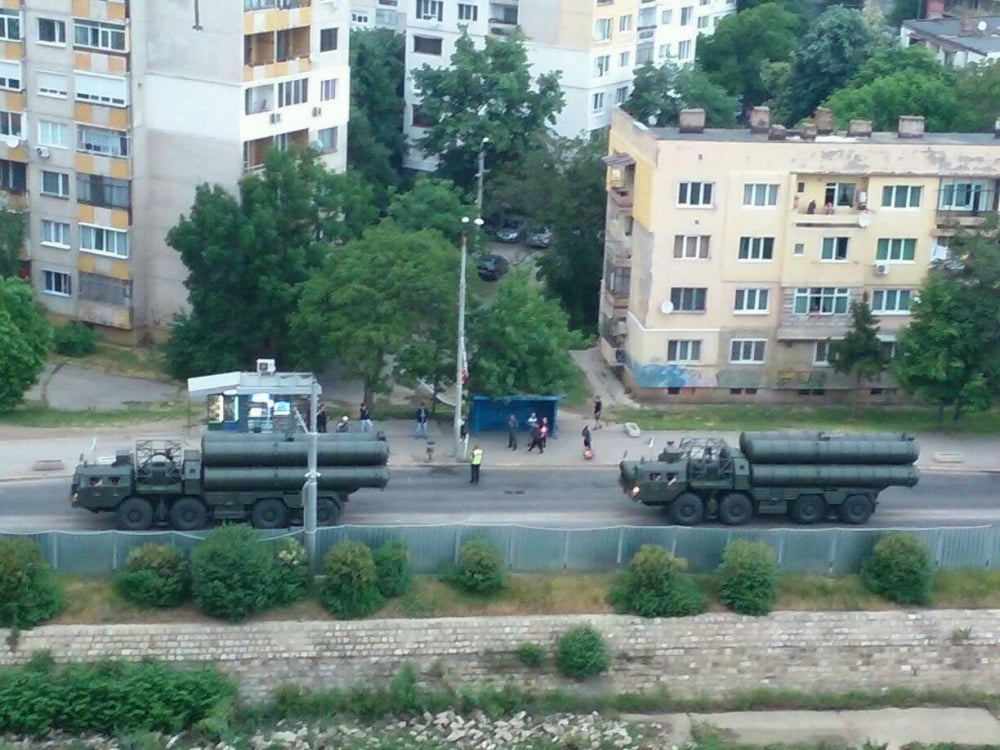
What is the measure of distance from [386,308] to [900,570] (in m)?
15.4

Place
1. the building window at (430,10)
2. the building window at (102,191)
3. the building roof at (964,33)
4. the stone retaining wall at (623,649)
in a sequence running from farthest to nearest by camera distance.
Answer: the building roof at (964,33)
the building window at (430,10)
the building window at (102,191)
the stone retaining wall at (623,649)

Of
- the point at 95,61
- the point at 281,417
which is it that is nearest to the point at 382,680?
the point at 281,417

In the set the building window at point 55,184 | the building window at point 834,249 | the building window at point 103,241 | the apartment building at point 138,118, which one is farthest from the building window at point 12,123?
the building window at point 834,249

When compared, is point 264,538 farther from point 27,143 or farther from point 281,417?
point 27,143

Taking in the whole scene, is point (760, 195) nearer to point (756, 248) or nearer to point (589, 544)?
point (756, 248)

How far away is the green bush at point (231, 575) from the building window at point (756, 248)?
19.3m

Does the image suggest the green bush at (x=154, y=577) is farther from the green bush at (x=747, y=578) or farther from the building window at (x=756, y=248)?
the building window at (x=756, y=248)

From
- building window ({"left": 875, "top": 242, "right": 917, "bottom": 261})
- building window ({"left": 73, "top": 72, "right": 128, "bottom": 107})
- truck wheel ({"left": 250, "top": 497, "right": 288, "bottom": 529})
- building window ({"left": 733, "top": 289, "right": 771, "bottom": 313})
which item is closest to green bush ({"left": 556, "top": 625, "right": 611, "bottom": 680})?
truck wheel ({"left": 250, "top": 497, "right": 288, "bottom": 529})

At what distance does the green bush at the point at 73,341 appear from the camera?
5475 centimetres

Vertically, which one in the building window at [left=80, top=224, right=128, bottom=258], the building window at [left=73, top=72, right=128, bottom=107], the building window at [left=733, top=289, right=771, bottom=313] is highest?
the building window at [left=73, top=72, right=128, bottom=107]

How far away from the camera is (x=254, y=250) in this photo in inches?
1997

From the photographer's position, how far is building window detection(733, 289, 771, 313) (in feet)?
162

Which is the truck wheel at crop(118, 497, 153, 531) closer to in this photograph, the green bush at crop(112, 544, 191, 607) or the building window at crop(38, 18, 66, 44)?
the green bush at crop(112, 544, 191, 607)

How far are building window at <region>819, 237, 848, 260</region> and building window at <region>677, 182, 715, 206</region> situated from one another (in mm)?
3637
